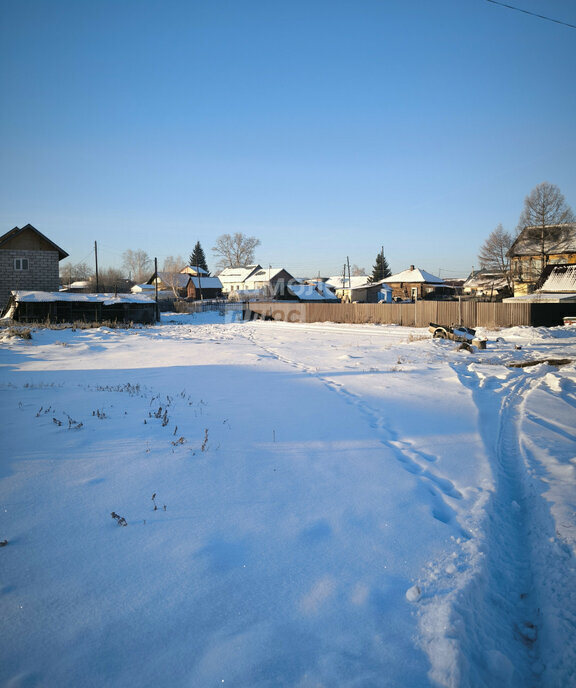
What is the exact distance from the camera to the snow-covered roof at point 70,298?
25.5 metres

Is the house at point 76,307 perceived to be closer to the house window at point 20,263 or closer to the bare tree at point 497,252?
the house window at point 20,263

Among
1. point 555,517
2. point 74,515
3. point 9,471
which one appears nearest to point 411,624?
point 555,517

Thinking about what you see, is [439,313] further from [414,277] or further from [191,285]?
[191,285]

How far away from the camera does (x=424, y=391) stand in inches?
299

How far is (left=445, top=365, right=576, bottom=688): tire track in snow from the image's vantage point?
1963 millimetres

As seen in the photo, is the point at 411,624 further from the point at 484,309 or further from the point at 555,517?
the point at 484,309

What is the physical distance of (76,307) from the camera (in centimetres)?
2873

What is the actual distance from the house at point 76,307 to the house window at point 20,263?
2.50 m

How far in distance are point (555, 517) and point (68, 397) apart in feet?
22.4

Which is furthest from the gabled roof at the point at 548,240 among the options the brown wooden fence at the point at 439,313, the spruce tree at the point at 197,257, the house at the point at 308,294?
the spruce tree at the point at 197,257

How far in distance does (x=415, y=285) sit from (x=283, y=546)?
63.4 meters

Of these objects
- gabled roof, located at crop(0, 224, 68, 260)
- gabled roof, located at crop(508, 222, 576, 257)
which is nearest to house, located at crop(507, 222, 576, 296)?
gabled roof, located at crop(508, 222, 576, 257)

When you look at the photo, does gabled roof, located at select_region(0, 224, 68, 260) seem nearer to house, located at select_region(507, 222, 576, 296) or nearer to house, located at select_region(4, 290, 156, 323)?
house, located at select_region(4, 290, 156, 323)

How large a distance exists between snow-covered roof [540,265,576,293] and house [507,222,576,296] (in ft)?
22.0
